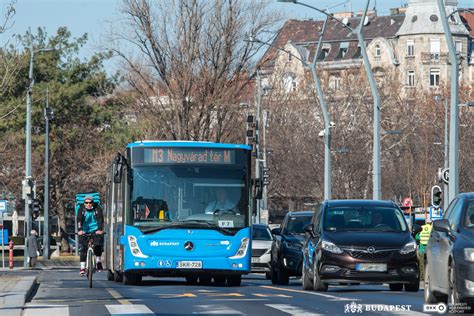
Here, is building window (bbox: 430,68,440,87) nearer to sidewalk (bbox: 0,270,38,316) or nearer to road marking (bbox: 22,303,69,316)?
sidewalk (bbox: 0,270,38,316)

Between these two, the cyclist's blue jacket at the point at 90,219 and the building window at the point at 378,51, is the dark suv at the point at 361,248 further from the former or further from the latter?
the building window at the point at 378,51

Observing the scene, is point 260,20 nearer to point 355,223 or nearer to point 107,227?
point 107,227

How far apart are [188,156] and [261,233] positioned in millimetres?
11530

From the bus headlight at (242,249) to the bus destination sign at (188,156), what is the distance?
4.90 feet

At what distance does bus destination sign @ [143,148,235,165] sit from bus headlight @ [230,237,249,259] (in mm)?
1493

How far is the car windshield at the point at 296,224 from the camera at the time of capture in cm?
3297

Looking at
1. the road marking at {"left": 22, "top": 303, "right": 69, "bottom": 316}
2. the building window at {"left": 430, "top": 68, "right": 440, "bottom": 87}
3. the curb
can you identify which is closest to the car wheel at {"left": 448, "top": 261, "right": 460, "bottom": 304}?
the road marking at {"left": 22, "top": 303, "right": 69, "bottom": 316}

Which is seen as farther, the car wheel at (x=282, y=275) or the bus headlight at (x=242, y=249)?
the car wheel at (x=282, y=275)

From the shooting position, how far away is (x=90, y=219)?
27984 mm

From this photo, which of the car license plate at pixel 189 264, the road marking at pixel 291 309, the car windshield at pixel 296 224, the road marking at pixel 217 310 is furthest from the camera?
the car windshield at pixel 296 224

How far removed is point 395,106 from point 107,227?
66650 mm

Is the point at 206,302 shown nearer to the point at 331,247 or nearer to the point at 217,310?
the point at 217,310

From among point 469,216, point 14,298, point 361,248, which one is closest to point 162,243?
point 361,248

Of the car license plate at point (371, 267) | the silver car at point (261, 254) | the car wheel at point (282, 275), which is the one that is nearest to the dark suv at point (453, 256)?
the car license plate at point (371, 267)
